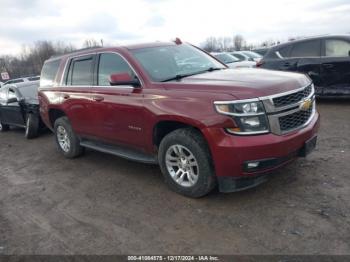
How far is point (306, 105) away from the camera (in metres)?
4.33

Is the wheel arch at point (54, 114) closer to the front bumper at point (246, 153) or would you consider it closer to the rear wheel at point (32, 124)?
the rear wheel at point (32, 124)

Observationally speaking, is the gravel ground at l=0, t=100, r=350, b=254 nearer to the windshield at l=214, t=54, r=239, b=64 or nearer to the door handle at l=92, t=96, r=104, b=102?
the door handle at l=92, t=96, r=104, b=102

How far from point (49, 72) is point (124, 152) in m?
3.00

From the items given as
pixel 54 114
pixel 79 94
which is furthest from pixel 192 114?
pixel 54 114

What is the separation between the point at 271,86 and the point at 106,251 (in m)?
2.41

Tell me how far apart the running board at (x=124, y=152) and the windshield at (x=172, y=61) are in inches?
41.7

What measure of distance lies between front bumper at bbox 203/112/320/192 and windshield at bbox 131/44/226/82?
4.30 ft

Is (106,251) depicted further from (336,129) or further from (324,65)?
(324,65)

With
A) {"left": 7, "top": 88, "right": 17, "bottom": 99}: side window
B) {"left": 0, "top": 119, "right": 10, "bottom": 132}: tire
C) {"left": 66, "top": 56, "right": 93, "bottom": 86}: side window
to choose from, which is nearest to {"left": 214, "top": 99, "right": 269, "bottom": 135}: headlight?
{"left": 66, "top": 56, "right": 93, "bottom": 86}: side window

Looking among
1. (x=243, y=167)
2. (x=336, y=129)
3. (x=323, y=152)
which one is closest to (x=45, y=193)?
(x=243, y=167)

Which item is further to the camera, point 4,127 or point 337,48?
point 4,127

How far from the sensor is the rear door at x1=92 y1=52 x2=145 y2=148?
15.9ft

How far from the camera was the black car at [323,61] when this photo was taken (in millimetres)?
8398

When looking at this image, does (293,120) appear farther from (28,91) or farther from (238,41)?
(238,41)
